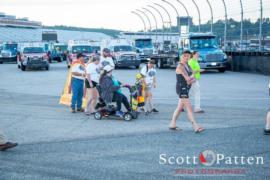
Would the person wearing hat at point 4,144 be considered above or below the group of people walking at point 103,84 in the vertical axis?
below

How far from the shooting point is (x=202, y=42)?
1319 inches

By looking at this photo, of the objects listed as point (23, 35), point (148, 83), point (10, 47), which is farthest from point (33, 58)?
point (23, 35)

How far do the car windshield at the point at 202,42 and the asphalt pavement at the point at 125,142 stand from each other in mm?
17625

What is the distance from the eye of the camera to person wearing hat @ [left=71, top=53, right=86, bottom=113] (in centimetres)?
1381

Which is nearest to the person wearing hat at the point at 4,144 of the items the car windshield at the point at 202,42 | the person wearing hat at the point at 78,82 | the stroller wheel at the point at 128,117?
the stroller wheel at the point at 128,117

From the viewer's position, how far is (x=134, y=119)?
1264 centimetres

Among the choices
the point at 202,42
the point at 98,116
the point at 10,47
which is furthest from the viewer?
the point at 10,47

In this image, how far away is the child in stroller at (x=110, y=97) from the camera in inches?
490

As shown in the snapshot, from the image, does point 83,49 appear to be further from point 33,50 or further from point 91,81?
point 91,81

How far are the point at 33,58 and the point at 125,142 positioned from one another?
29771 mm

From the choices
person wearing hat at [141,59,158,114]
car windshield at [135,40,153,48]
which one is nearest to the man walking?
person wearing hat at [141,59,158,114]

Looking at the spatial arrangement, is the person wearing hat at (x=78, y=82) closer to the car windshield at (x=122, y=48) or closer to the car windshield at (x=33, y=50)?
the car windshield at (x=33, y=50)

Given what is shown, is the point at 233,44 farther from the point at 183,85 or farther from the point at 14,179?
the point at 14,179

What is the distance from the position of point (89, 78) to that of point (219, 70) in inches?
816
